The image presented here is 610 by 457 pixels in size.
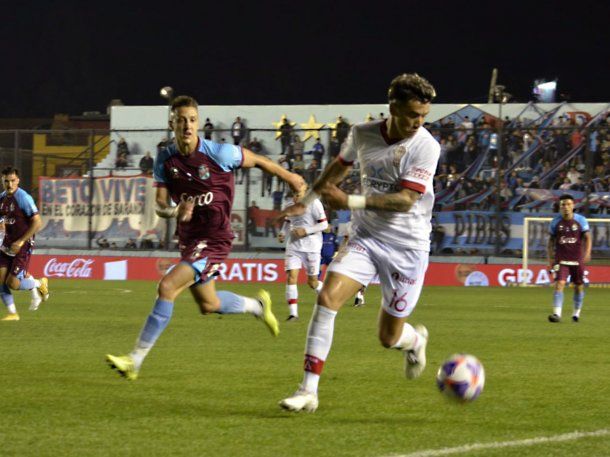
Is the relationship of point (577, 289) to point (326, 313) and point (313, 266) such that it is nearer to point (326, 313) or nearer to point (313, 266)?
point (313, 266)

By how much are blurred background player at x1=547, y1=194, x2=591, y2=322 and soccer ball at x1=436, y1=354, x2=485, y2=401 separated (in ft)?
39.4

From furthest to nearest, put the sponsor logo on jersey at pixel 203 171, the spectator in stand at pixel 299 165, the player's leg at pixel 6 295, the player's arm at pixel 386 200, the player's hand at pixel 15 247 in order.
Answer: the spectator in stand at pixel 299 165, the player's leg at pixel 6 295, the player's hand at pixel 15 247, the sponsor logo on jersey at pixel 203 171, the player's arm at pixel 386 200

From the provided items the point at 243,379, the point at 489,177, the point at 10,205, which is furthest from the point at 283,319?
the point at 489,177

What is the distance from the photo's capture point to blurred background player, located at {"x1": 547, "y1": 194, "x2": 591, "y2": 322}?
19781 millimetres

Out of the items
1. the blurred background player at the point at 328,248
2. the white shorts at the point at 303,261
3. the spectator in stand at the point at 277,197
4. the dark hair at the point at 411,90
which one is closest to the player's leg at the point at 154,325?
the dark hair at the point at 411,90

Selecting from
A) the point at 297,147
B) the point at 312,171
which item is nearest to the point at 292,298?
the point at 312,171

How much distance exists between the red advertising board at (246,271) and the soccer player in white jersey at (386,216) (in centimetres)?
2426

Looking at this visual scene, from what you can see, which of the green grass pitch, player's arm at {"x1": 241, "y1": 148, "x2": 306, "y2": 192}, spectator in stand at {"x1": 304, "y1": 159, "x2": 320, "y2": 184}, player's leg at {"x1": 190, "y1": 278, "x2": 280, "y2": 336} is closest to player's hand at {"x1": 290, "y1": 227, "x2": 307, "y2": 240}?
the green grass pitch

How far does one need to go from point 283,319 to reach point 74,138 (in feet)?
71.8

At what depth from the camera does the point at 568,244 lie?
2012 centimetres

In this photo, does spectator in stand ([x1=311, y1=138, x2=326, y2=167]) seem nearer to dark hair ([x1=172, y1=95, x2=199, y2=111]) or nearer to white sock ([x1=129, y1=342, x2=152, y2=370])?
dark hair ([x1=172, y1=95, x2=199, y2=111])

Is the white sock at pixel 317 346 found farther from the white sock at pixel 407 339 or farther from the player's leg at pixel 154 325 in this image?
the player's leg at pixel 154 325

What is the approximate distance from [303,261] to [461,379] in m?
12.4

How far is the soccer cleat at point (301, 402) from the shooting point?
7.60 meters
